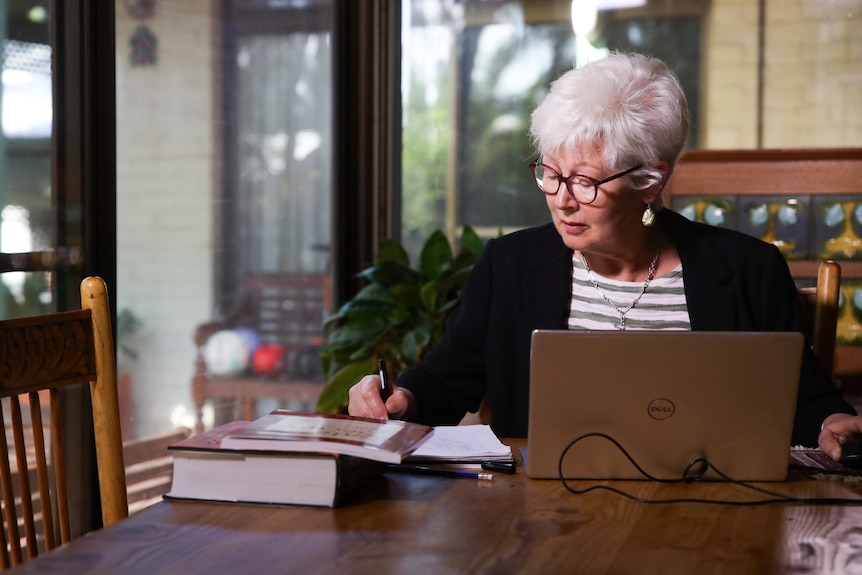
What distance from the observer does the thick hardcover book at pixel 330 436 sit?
112 cm

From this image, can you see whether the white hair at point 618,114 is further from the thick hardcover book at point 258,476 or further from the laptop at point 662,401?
the thick hardcover book at point 258,476

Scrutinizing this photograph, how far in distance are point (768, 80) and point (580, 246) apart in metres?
2.08

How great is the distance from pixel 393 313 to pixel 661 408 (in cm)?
196

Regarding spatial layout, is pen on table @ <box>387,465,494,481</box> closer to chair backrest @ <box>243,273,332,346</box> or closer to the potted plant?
the potted plant

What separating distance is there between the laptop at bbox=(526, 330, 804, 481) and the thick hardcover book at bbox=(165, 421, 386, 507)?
273 millimetres

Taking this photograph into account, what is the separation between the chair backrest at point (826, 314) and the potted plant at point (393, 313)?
1.36 meters

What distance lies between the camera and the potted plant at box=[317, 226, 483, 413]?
Answer: 3.08 m

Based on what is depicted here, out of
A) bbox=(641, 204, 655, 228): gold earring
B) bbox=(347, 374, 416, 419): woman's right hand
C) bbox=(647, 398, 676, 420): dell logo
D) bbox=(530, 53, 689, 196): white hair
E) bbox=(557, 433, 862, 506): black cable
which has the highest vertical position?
bbox=(530, 53, 689, 196): white hair

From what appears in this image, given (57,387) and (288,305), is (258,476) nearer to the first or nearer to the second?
(57,387)

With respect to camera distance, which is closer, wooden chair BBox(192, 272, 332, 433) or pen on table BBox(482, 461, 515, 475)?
pen on table BBox(482, 461, 515, 475)

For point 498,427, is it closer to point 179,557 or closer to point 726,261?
point 726,261

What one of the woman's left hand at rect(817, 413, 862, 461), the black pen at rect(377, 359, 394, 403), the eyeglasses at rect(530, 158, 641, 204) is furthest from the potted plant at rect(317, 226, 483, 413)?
the woman's left hand at rect(817, 413, 862, 461)

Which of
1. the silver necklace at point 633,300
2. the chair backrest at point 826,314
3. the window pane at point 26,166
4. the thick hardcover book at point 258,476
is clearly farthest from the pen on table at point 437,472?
the window pane at point 26,166

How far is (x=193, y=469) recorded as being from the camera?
45.3 inches
